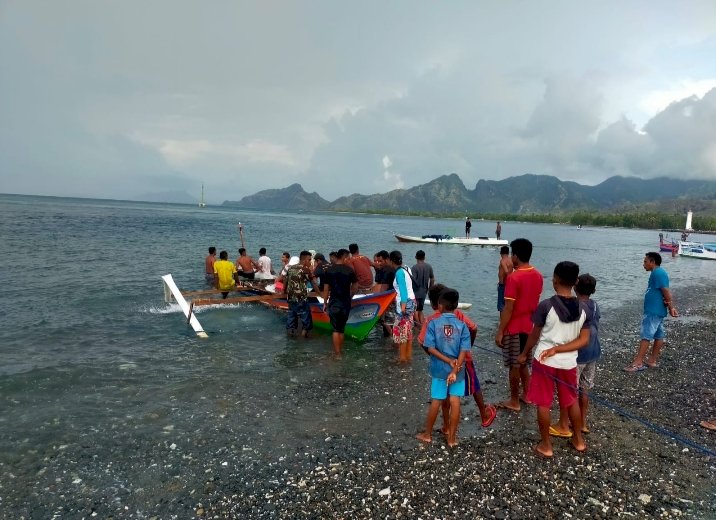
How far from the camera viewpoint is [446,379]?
591 centimetres

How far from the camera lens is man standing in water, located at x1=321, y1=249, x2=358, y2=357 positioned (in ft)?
34.0

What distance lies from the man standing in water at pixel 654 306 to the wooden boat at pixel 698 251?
44.5 m

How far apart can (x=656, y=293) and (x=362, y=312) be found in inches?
262

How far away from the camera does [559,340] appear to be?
5.58m

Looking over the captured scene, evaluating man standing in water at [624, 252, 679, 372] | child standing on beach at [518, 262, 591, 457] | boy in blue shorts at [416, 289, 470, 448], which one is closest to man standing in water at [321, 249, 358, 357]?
boy in blue shorts at [416, 289, 470, 448]

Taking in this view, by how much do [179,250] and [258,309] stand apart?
24204 mm

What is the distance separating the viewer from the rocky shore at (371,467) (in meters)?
5.04

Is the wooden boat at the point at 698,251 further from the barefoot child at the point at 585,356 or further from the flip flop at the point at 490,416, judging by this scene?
the flip flop at the point at 490,416

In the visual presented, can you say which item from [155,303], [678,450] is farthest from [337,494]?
[155,303]

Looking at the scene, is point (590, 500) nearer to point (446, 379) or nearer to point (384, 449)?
point (446, 379)

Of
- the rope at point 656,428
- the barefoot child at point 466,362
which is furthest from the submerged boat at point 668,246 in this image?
the barefoot child at point 466,362

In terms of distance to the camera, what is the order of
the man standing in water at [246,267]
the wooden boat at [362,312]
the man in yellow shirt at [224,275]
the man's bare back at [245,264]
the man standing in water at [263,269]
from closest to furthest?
the wooden boat at [362,312] → the man in yellow shirt at [224,275] → the man standing in water at [263,269] → the man standing in water at [246,267] → the man's bare back at [245,264]

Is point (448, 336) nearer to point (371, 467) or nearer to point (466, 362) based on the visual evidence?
point (466, 362)

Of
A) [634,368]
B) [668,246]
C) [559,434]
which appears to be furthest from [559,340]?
[668,246]
